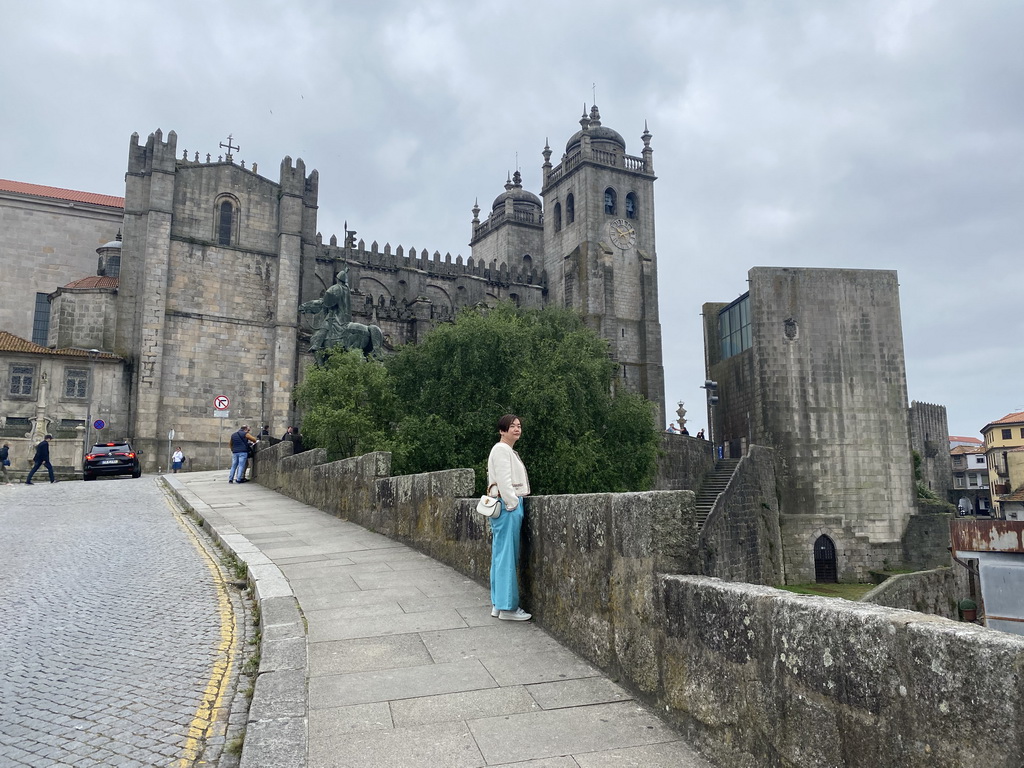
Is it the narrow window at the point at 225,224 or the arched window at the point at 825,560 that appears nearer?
the arched window at the point at 825,560

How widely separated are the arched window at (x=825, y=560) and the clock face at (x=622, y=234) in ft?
89.9

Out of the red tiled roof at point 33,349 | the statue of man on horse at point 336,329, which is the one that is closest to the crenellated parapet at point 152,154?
the red tiled roof at point 33,349

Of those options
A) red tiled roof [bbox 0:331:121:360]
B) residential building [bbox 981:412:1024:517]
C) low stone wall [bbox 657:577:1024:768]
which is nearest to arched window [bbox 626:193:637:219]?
residential building [bbox 981:412:1024:517]

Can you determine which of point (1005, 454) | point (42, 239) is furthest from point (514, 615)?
point (1005, 454)

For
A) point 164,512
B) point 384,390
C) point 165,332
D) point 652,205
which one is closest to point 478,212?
point 652,205

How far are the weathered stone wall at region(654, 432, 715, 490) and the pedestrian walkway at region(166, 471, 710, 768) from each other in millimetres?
24950

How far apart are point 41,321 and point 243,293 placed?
42.4 ft

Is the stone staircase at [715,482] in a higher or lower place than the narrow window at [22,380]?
lower

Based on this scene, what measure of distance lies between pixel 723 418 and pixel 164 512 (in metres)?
26.7

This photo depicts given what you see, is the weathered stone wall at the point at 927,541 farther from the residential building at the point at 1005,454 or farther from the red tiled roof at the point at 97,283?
the red tiled roof at the point at 97,283

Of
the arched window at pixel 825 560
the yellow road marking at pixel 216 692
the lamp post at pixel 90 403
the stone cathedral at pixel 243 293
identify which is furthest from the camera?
the stone cathedral at pixel 243 293

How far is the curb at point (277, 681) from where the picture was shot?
3.25 meters

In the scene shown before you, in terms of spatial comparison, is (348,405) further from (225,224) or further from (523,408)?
(225,224)

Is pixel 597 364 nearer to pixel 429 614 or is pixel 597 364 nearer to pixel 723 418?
pixel 723 418
